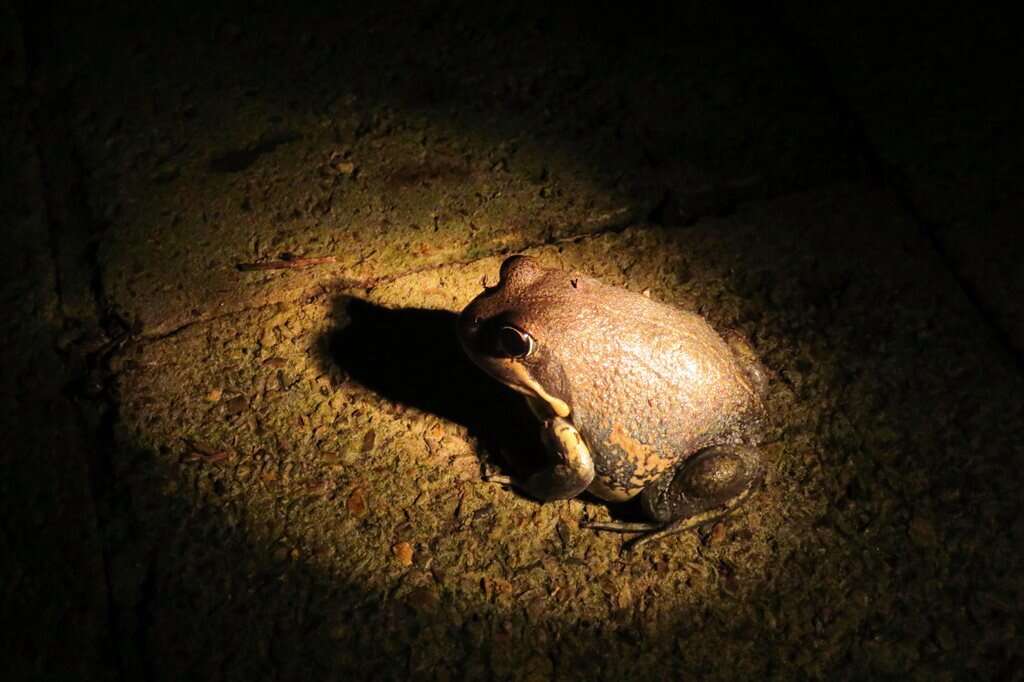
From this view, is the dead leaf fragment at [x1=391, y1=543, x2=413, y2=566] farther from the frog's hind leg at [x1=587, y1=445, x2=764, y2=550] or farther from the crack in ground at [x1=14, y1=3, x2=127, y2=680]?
the crack in ground at [x1=14, y1=3, x2=127, y2=680]

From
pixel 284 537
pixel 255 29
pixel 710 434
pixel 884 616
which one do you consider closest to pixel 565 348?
pixel 710 434

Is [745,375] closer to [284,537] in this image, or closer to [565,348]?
[565,348]

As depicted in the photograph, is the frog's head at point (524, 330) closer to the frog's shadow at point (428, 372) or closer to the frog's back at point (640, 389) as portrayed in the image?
the frog's back at point (640, 389)

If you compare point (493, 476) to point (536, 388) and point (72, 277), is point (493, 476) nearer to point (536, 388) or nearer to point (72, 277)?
point (536, 388)

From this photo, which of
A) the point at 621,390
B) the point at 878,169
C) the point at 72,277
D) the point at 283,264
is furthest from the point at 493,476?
the point at 878,169

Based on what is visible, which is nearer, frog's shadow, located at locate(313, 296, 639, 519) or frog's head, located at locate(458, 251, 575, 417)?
frog's head, located at locate(458, 251, 575, 417)

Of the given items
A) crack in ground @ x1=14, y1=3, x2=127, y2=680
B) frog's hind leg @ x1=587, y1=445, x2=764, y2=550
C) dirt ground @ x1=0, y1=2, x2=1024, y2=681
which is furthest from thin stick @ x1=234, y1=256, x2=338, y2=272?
frog's hind leg @ x1=587, y1=445, x2=764, y2=550
